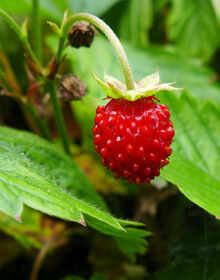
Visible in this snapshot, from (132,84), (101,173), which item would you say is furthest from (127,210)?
(132,84)

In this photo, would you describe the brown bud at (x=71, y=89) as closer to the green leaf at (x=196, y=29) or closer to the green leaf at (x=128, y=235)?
the green leaf at (x=128, y=235)

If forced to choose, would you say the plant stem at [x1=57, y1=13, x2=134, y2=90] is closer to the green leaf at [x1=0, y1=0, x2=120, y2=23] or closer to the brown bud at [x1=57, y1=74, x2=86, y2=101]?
the brown bud at [x1=57, y1=74, x2=86, y2=101]

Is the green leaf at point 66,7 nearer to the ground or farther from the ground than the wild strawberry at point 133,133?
farther from the ground

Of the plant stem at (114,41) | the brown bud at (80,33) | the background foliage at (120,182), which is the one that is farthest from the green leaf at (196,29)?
the plant stem at (114,41)

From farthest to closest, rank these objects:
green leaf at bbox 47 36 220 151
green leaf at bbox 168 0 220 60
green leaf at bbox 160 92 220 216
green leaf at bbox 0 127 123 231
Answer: green leaf at bbox 168 0 220 60, green leaf at bbox 47 36 220 151, green leaf at bbox 160 92 220 216, green leaf at bbox 0 127 123 231

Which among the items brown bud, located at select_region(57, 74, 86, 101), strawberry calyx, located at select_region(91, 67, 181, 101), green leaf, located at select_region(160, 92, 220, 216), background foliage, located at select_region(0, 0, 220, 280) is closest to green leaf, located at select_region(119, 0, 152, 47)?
background foliage, located at select_region(0, 0, 220, 280)

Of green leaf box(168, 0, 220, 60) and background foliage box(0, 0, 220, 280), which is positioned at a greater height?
green leaf box(168, 0, 220, 60)

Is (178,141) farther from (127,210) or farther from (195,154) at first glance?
(127,210)
